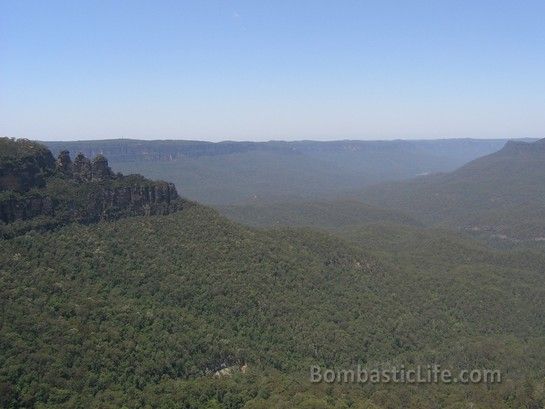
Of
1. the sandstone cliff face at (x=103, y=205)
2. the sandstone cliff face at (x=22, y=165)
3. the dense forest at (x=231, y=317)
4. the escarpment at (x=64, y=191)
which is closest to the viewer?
the dense forest at (x=231, y=317)

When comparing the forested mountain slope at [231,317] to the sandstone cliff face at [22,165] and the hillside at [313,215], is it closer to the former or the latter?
the sandstone cliff face at [22,165]

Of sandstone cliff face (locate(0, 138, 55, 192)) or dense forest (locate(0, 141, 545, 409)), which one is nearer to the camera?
dense forest (locate(0, 141, 545, 409))

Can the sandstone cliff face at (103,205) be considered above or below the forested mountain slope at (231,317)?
above

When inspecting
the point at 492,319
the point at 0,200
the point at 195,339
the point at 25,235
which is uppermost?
the point at 0,200

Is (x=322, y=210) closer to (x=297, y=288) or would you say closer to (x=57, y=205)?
(x=297, y=288)

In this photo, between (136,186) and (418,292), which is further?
(418,292)

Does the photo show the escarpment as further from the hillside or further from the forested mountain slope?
the hillside

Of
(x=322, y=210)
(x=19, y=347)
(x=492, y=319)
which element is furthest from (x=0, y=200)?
(x=322, y=210)

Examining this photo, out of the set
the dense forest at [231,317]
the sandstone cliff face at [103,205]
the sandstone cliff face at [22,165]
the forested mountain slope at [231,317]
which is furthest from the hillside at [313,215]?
the sandstone cliff face at [22,165]

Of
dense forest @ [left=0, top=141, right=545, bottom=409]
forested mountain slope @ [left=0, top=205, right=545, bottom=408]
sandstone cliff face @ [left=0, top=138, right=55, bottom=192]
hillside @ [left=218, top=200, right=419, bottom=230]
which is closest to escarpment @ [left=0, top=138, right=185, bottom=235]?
sandstone cliff face @ [left=0, top=138, right=55, bottom=192]
